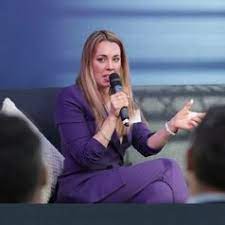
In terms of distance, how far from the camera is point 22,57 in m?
3.63

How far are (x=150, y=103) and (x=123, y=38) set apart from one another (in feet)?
1.49

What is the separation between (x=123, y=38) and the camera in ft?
12.0

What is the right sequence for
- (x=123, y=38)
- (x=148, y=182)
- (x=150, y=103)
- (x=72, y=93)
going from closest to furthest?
(x=148, y=182) < (x=72, y=93) < (x=150, y=103) < (x=123, y=38)

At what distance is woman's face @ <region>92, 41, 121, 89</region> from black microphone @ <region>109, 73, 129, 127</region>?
63 millimetres

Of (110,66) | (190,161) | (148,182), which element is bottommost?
(148,182)

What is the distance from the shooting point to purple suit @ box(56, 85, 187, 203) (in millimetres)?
2598

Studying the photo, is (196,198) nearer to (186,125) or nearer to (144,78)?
(186,125)

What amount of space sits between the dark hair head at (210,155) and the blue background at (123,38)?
2.31 m

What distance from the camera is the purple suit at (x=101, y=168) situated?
2.60 meters

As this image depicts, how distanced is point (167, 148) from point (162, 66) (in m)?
0.51

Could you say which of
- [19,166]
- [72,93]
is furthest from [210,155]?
[72,93]

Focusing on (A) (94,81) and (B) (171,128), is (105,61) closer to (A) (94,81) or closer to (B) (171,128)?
(A) (94,81)

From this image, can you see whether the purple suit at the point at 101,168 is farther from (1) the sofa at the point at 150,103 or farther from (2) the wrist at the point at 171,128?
(1) the sofa at the point at 150,103

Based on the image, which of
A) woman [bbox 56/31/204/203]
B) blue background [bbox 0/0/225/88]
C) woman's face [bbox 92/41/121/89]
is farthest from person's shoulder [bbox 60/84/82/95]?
blue background [bbox 0/0/225/88]
